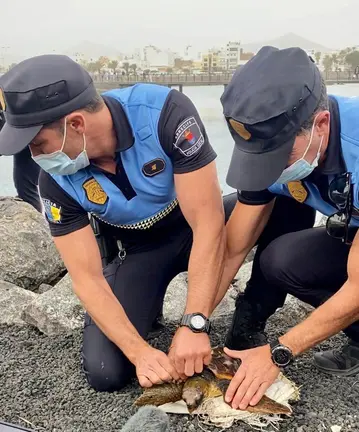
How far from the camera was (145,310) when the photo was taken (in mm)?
2180

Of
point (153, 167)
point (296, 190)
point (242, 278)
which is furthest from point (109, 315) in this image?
point (242, 278)

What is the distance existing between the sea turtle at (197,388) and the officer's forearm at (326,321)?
7.7 inches

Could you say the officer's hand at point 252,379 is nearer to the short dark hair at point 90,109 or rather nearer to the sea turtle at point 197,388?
the sea turtle at point 197,388

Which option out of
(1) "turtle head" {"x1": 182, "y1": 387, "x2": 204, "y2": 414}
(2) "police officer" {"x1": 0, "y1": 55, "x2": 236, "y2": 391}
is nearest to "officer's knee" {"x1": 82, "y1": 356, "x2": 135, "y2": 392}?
(2) "police officer" {"x1": 0, "y1": 55, "x2": 236, "y2": 391}

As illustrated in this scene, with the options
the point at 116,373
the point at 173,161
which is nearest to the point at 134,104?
the point at 173,161

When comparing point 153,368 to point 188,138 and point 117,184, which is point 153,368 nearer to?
point 117,184

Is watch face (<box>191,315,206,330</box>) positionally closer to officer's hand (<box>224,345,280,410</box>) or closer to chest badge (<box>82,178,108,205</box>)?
officer's hand (<box>224,345,280,410</box>)

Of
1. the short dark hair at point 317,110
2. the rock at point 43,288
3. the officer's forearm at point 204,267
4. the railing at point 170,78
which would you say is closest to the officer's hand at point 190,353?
the officer's forearm at point 204,267

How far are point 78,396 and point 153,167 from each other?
81 cm

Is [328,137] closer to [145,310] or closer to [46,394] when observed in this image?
[145,310]

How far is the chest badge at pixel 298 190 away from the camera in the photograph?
1900mm

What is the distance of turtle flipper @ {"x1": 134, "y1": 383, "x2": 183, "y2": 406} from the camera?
1.78 metres

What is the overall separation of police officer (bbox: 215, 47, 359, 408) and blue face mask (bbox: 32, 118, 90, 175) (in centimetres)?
49

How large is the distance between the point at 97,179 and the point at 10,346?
83 centimetres
